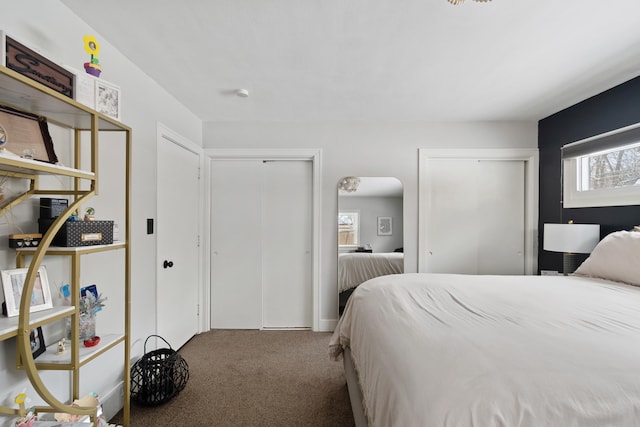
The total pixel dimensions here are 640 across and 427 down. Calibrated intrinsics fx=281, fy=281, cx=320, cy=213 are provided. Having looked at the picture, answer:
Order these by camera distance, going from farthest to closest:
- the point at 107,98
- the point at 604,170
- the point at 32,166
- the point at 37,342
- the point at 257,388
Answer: the point at 604,170
the point at 257,388
the point at 107,98
the point at 37,342
the point at 32,166

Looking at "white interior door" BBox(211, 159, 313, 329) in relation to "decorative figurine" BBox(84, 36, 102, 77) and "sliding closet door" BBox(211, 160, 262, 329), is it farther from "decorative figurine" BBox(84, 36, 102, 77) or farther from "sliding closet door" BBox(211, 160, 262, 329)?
"decorative figurine" BBox(84, 36, 102, 77)

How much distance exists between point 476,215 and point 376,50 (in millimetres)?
2332

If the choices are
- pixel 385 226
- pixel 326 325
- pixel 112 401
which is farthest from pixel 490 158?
pixel 112 401

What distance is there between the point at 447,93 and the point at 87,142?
2747 millimetres

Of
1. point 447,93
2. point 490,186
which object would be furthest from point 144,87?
point 490,186

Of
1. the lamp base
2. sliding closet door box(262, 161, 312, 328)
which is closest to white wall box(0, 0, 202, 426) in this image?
sliding closet door box(262, 161, 312, 328)

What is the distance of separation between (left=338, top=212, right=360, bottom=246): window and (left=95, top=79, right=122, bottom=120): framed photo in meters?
2.27

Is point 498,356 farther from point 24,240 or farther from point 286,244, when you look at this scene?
point 286,244

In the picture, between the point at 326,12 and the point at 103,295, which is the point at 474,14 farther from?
the point at 103,295

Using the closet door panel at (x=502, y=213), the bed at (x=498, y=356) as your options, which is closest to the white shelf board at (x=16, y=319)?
the bed at (x=498, y=356)

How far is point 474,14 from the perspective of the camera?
5.06 ft

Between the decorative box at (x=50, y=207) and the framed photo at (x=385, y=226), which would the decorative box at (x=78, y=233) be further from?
the framed photo at (x=385, y=226)

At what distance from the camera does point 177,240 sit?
8.93 ft

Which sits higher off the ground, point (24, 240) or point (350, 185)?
point (350, 185)
